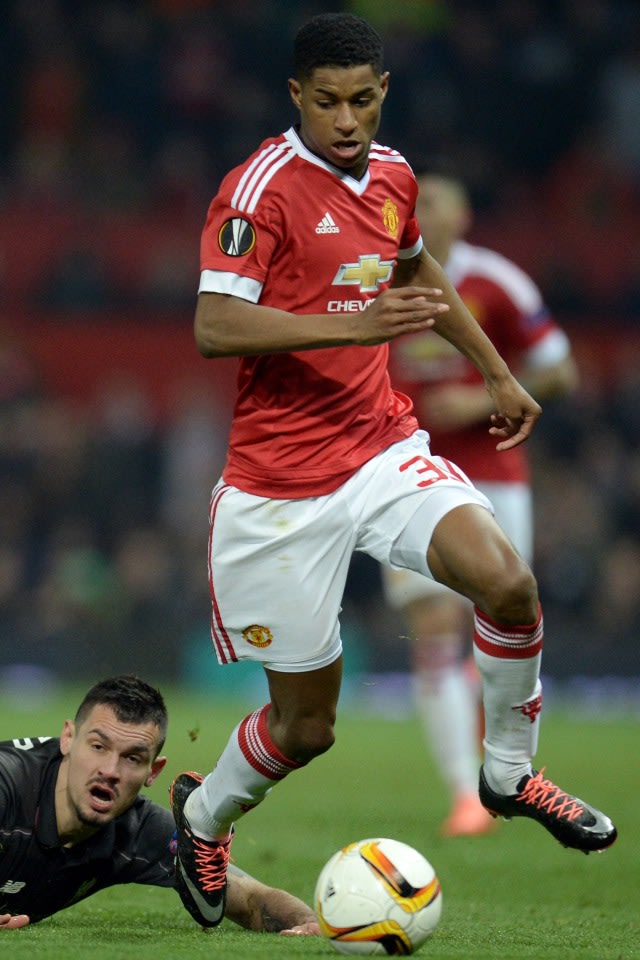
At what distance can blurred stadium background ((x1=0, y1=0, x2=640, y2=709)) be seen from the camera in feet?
47.2

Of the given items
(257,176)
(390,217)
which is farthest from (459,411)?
(257,176)

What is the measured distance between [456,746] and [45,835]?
129 inches

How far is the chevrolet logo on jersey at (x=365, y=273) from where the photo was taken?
188 inches

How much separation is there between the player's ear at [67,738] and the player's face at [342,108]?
1.80 metres

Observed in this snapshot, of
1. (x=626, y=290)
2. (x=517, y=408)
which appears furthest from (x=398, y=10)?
(x=517, y=408)

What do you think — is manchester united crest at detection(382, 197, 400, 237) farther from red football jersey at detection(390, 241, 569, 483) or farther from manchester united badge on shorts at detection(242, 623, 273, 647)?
red football jersey at detection(390, 241, 569, 483)

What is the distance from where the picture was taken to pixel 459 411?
24.5 ft

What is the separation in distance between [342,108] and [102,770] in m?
1.96

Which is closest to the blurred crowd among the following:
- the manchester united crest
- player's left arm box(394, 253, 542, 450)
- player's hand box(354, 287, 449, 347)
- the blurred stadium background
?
the blurred stadium background

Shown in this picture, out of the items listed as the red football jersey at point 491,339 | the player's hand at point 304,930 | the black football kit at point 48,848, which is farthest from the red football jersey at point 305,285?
the red football jersey at point 491,339

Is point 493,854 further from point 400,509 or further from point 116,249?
point 116,249

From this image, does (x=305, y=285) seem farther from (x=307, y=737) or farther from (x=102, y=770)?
(x=102, y=770)

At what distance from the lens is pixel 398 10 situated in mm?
15992

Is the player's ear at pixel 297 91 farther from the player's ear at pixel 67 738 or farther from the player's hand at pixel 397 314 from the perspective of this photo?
the player's ear at pixel 67 738
